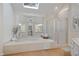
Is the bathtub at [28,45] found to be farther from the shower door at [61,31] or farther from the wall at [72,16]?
the wall at [72,16]

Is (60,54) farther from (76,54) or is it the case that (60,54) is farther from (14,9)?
(14,9)

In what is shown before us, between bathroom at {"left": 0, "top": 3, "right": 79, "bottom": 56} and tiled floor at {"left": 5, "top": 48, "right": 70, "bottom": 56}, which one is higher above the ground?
bathroom at {"left": 0, "top": 3, "right": 79, "bottom": 56}

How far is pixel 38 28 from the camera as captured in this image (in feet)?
3.17

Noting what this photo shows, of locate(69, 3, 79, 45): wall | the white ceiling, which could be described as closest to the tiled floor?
locate(69, 3, 79, 45): wall

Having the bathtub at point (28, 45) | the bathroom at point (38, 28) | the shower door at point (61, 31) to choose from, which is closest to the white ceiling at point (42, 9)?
the bathroom at point (38, 28)

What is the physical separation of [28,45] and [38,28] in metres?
0.19

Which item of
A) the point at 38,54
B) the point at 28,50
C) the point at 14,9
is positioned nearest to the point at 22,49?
the point at 28,50

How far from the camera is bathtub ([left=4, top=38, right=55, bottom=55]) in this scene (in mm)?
947

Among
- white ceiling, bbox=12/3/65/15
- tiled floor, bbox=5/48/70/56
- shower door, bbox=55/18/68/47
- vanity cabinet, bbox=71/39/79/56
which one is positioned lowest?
tiled floor, bbox=5/48/70/56

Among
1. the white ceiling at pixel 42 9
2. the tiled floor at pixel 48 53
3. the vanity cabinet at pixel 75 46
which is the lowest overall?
the tiled floor at pixel 48 53

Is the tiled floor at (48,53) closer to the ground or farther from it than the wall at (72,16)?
closer to the ground

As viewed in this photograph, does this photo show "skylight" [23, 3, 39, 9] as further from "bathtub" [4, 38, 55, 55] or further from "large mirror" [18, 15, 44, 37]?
"bathtub" [4, 38, 55, 55]

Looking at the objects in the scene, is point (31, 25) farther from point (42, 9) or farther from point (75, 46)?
point (75, 46)

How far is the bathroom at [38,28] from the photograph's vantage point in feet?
3.06
